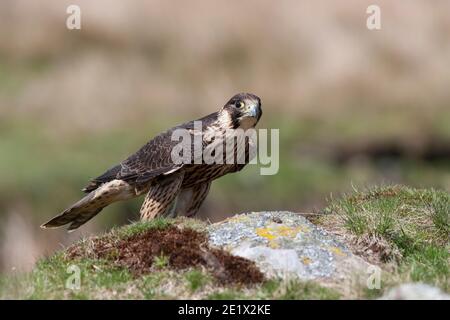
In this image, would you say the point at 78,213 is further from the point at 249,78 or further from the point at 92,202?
the point at 249,78

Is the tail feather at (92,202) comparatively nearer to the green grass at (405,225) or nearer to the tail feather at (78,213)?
the tail feather at (78,213)

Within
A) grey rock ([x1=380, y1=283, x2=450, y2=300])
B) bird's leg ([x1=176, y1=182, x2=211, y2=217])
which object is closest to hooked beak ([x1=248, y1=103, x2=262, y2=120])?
bird's leg ([x1=176, y1=182, x2=211, y2=217])

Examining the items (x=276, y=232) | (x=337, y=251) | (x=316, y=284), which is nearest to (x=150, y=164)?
(x=276, y=232)

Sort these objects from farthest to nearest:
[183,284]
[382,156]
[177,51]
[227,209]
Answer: [177,51]
[382,156]
[227,209]
[183,284]

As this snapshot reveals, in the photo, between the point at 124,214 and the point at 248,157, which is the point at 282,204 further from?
the point at 248,157

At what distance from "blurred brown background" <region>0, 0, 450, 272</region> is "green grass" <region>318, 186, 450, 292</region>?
762 cm

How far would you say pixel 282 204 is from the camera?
15.4m

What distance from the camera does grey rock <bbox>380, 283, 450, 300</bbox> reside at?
19.2 feet

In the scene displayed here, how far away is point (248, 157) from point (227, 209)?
648 cm

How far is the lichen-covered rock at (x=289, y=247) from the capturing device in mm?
6613

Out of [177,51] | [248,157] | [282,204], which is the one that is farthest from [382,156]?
[248,157]

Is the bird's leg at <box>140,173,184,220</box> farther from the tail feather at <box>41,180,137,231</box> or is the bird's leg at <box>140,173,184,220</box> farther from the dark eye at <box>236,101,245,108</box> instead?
the dark eye at <box>236,101,245,108</box>

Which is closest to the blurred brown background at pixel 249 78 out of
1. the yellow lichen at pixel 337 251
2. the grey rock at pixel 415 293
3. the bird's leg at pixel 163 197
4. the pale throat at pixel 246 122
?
the pale throat at pixel 246 122

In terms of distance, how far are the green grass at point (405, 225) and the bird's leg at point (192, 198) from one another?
3.78 ft
